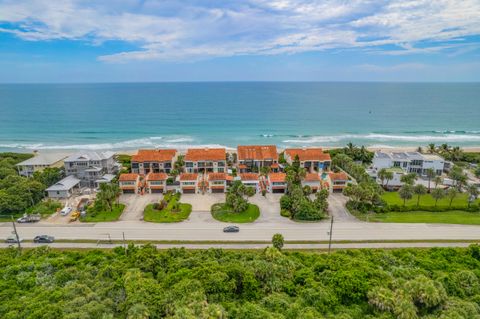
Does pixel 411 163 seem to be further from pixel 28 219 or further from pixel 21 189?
pixel 21 189

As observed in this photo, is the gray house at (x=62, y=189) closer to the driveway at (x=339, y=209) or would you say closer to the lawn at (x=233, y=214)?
the lawn at (x=233, y=214)

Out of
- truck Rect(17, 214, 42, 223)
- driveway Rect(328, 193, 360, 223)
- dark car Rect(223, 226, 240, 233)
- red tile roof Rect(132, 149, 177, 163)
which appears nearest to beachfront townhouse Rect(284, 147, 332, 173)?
driveway Rect(328, 193, 360, 223)

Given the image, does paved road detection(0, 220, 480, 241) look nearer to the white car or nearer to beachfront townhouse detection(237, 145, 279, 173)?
the white car

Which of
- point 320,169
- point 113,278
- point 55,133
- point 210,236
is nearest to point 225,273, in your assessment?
point 113,278

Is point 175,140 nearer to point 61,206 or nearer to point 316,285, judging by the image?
point 61,206

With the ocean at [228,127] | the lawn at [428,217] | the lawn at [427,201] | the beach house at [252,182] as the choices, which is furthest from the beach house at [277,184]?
the ocean at [228,127]

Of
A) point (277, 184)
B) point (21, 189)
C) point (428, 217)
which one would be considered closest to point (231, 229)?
point (277, 184)
